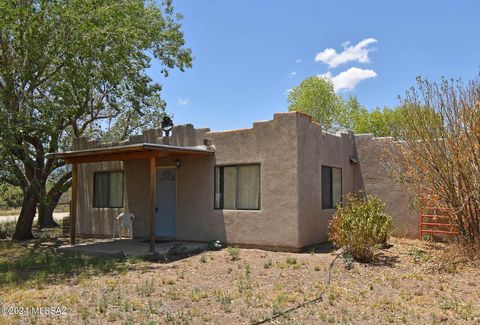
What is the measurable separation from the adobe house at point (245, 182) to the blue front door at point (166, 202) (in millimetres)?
32

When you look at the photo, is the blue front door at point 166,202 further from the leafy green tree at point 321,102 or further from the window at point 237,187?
the leafy green tree at point 321,102

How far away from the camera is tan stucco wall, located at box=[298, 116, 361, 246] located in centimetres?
1150

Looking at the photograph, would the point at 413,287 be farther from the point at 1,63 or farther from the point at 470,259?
the point at 1,63

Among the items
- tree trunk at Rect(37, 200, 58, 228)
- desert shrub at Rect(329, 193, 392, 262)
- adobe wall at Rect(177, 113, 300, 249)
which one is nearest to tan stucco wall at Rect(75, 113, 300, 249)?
adobe wall at Rect(177, 113, 300, 249)

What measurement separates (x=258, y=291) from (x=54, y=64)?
405 inches

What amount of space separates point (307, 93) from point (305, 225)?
31427mm

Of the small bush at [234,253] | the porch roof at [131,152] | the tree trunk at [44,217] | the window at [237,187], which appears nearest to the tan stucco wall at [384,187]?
the window at [237,187]

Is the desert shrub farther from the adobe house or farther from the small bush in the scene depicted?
the small bush

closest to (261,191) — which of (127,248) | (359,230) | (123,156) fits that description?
(359,230)

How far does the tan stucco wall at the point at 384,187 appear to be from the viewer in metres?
13.2

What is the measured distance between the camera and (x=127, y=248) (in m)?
12.2

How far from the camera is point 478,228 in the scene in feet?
31.9

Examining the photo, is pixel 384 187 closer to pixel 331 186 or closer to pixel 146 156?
pixel 331 186

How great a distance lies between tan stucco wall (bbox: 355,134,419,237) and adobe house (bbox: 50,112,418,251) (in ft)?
0.10
